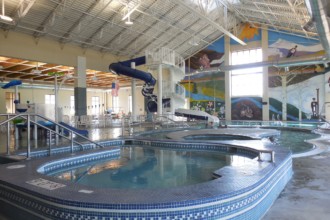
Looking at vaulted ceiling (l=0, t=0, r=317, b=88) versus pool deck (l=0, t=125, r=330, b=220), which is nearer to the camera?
pool deck (l=0, t=125, r=330, b=220)

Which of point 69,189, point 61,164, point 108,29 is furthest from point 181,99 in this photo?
point 69,189

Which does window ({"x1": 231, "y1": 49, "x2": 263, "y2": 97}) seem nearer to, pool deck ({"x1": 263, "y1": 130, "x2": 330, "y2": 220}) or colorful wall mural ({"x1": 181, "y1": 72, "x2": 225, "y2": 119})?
colorful wall mural ({"x1": 181, "y1": 72, "x2": 225, "y2": 119})

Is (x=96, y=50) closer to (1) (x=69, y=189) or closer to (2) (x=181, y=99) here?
(2) (x=181, y=99)

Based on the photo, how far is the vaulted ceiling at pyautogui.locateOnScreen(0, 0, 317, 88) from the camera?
12.5m

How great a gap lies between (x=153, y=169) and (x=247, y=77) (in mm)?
18724

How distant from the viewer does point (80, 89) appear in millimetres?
16062

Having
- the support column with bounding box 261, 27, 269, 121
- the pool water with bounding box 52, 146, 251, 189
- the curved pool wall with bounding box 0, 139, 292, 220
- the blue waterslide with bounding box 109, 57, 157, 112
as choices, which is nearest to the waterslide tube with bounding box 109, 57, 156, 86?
the blue waterslide with bounding box 109, 57, 157, 112

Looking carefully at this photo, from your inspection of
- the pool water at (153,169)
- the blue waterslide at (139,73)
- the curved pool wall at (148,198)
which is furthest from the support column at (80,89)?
the curved pool wall at (148,198)

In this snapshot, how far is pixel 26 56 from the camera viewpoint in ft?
44.4

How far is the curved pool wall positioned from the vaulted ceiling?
9.88m

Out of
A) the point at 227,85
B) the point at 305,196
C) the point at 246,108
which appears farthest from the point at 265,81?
the point at 305,196

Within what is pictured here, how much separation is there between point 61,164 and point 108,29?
12279 millimetres

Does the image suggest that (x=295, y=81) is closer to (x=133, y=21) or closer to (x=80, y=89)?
(x=133, y=21)

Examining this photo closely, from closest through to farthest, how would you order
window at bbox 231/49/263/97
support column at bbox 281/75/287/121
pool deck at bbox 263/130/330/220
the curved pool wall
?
1. the curved pool wall
2. pool deck at bbox 263/130/330/220
3. support column at bbox 281/75/287/121
4. window at bbox 231/49/263/97
